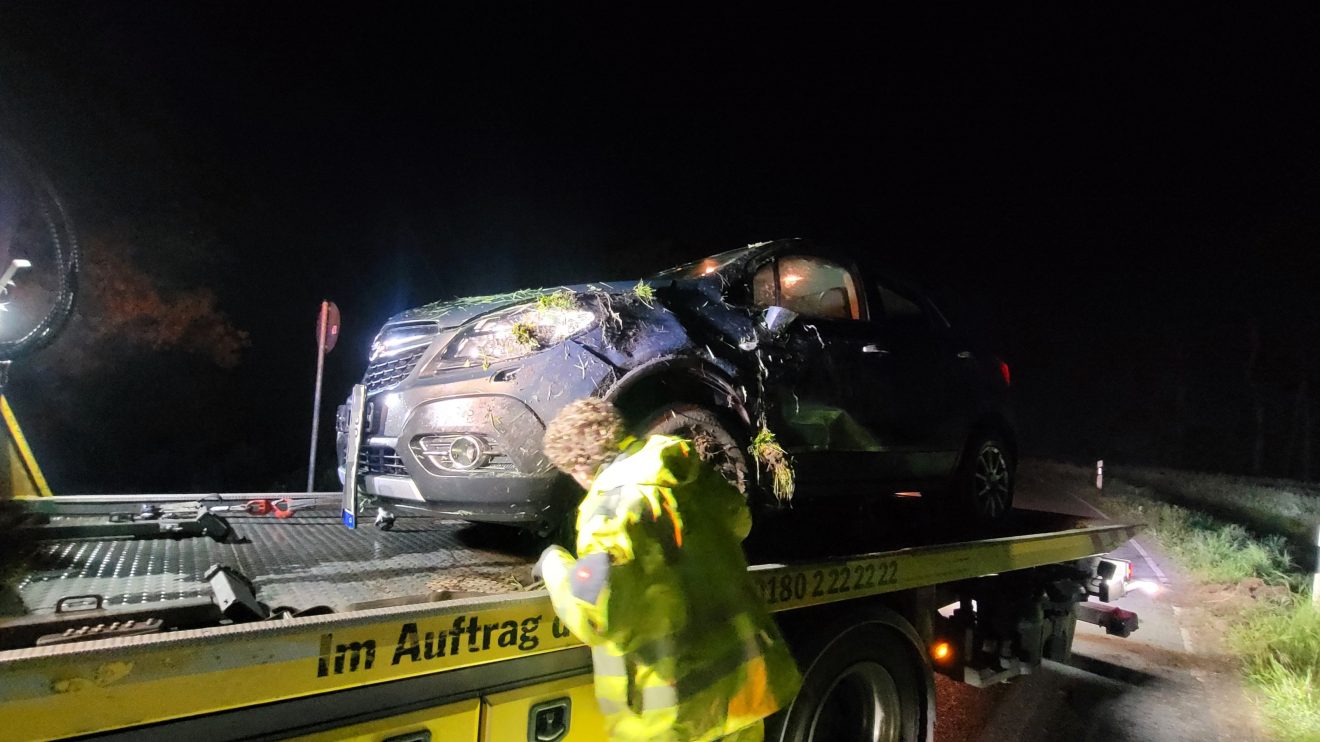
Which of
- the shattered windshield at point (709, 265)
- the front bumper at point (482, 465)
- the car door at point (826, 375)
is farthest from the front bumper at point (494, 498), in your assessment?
the shattered windshield at point (709, 265)

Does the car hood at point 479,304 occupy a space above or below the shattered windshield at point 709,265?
below

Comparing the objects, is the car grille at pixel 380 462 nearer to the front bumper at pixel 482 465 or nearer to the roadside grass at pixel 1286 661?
the front bumper at pixel 482 465

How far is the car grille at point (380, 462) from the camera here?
10.5 ft

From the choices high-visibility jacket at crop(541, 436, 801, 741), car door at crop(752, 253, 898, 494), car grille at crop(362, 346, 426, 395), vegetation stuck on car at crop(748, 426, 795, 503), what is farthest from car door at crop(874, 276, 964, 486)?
car grille at crop(362, 346, 426, 395)

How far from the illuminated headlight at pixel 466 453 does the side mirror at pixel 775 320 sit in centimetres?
152

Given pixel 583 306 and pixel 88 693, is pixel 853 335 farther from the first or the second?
pixel 88 693

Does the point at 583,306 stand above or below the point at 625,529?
above

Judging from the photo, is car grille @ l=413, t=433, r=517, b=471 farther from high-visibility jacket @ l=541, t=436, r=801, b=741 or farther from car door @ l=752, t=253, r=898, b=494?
car door @ l=752, t=253, r=898, b=494

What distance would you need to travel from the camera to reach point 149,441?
1634cm

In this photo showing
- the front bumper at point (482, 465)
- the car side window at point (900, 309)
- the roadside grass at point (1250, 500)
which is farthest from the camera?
the roadside grass at point (1250, 500)

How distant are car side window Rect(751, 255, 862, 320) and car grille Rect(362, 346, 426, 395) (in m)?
1.69

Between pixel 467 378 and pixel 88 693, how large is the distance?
1.63 m

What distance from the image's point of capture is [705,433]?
339cm

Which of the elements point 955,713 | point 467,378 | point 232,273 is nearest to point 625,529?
point 467,378
